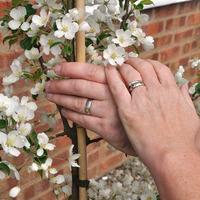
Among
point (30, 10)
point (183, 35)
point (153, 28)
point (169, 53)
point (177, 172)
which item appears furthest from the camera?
point (183, 35)

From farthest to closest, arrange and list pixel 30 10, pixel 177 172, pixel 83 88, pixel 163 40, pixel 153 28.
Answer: pixel 163 40 < pixel 153 28 < pixel 30 10 < pixel 83 88 < pixel 177 172

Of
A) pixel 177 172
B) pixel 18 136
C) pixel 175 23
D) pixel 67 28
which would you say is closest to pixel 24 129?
pixel 18 136

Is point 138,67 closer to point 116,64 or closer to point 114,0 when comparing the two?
point 116,64

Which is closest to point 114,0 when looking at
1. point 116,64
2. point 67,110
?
point 116,64

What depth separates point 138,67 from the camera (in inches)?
48.6

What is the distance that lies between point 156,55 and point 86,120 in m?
2.36

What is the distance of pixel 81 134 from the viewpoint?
1369 millimetres

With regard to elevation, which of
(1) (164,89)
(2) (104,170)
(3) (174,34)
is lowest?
(2) (104,170)

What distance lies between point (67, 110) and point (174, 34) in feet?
8.05

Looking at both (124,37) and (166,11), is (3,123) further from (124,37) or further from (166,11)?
(166,11)

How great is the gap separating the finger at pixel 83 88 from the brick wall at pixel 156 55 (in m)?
1.14

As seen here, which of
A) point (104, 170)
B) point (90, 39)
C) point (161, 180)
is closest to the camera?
point (161, 180)

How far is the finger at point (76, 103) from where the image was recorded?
1220 mm

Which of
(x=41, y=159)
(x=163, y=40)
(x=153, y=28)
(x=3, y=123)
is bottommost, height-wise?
(x=163, y=40)
